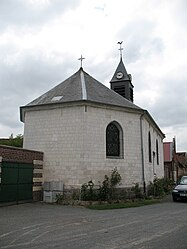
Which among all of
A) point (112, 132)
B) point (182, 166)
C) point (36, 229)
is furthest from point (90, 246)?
point (182, 166)

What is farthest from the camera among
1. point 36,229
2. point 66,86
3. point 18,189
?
point 66,86

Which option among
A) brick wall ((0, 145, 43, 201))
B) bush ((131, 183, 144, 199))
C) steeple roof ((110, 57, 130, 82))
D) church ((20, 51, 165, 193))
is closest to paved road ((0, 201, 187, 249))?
brick wall ((0, 145, 43, 201))

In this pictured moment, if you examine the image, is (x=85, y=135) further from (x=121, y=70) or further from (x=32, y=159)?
(x=121, y=70)

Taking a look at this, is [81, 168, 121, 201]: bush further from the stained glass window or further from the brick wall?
the brick wall

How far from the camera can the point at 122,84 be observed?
26.6m

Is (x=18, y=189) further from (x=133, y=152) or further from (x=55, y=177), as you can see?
(x=133, y=152)

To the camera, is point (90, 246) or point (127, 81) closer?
point (90, 246)

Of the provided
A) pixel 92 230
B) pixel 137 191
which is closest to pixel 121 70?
pixel 137 191

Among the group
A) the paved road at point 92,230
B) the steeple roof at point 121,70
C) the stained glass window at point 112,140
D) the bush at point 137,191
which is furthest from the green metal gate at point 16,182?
the steeple roof at point 121,70

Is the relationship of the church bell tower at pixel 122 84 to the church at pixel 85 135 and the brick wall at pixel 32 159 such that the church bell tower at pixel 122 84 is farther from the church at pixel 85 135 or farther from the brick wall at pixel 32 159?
the brick wall at pixel 32 159

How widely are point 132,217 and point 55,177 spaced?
652 centimetres

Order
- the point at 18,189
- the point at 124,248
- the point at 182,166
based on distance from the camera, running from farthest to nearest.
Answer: the point at 182,166, the point at 18,189, the point at 124,248

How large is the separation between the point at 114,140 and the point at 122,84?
1060cm

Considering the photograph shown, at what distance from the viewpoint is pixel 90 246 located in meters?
6.30
